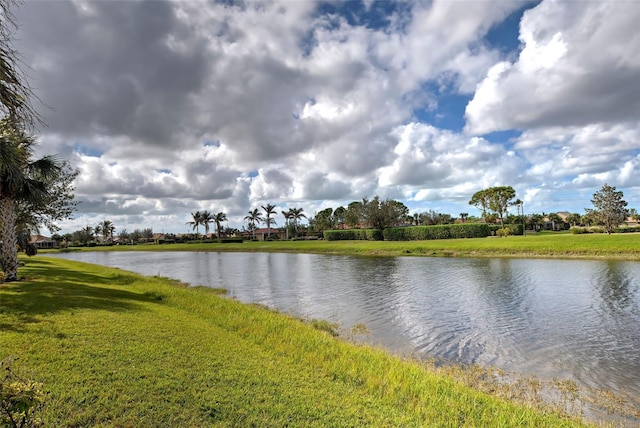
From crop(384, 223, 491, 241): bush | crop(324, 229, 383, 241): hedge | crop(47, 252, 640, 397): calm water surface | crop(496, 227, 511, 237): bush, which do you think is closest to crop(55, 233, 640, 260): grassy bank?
crop(47, 252, 640, 397): calm water surface

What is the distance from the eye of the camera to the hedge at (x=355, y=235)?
77250 millimetres

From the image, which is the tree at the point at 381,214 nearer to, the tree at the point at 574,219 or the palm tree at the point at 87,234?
the tree at the point at 574,219

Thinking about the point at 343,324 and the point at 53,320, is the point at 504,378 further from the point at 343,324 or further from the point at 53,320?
the point at 53,320

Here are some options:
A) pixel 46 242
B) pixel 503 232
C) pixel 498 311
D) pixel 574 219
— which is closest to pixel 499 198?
pixel 503 232

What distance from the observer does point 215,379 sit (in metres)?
6.54

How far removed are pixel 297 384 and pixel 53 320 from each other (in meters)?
7.50

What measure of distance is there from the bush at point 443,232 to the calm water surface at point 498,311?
35797 millimetres

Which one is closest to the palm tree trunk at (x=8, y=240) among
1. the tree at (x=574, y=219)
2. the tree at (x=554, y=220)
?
the tree at (x=554, y=220)

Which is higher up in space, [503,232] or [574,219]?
[574,219]

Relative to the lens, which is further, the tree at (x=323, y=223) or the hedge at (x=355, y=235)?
the tree at (x=323, y=223)

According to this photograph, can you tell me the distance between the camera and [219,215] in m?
133

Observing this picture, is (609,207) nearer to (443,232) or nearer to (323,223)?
(443,232)

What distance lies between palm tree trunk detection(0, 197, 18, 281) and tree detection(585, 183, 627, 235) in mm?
75950

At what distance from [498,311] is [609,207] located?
60189 millimetres
